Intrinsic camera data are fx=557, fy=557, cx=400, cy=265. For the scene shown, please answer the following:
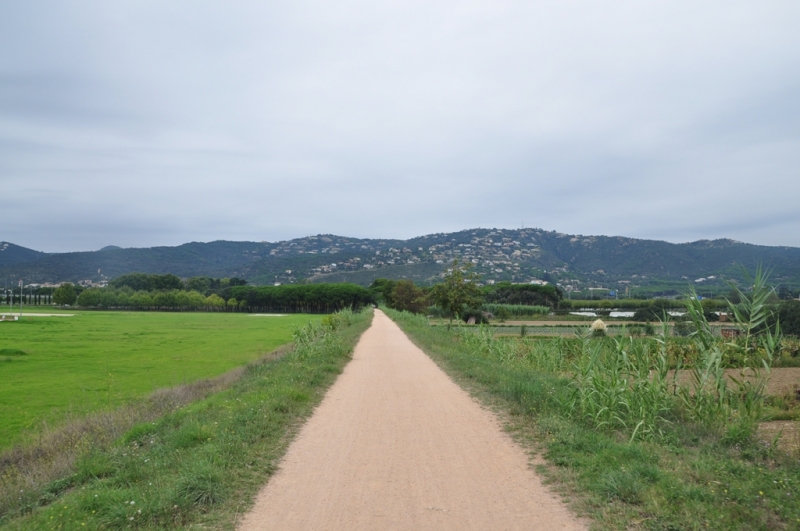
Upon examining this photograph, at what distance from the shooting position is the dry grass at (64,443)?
7.14m

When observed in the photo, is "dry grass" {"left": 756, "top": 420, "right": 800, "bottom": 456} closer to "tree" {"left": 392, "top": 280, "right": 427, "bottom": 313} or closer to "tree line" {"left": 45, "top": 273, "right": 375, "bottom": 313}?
"tree" {"left": 392, "top": 280, "right": 427, "bottom": 313}

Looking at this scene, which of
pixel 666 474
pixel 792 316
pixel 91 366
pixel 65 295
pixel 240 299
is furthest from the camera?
pixel 240 299

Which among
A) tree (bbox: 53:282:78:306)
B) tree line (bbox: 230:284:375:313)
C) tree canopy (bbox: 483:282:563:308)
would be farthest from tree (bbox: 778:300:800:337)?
tree (bbox: 53:282:78:306)

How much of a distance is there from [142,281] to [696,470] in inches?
5782

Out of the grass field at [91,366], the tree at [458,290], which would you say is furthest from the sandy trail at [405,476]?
the tree at [458,290]

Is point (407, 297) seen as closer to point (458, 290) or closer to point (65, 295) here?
point (458, 290)

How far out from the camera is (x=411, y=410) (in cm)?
1016

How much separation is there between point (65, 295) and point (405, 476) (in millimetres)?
123291

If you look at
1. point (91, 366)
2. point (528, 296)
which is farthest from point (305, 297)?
point (91, 366)

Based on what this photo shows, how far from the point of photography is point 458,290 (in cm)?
2948

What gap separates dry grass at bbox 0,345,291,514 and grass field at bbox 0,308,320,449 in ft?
4.01

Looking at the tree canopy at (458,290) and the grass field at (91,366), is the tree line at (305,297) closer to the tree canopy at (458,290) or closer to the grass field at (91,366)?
the grass field at (91,366)

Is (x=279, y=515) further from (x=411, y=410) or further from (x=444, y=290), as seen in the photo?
(x=444, y=290)

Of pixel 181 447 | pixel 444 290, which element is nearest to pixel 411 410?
pixel 181 447
